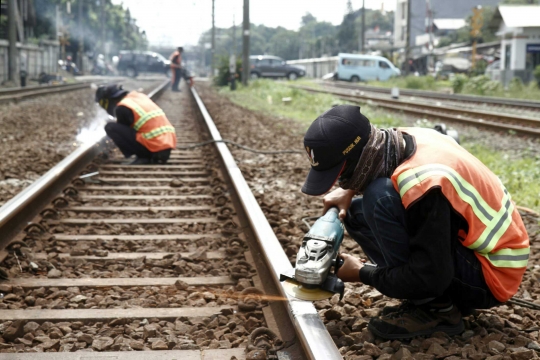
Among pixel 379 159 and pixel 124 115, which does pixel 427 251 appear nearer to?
pixel 379 159

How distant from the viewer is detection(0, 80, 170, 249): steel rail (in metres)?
4.41

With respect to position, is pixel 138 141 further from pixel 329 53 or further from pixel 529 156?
pixel 329 53

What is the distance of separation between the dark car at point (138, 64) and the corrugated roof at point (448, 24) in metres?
41.1

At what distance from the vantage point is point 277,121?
1394cm

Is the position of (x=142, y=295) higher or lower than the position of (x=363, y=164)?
lower

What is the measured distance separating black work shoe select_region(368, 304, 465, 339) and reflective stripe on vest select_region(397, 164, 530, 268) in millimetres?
329

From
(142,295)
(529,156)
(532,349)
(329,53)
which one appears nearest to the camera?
(532,349)

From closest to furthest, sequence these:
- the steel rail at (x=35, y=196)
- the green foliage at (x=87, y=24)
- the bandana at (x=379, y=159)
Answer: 1. the bandana at (x=379, y=159)
2. the steel rail at (x=35, y=196)
3. the green foliage at (x=87, y=24)

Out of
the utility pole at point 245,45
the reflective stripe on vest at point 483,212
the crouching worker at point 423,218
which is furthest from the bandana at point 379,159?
the utility pole at point 245,45

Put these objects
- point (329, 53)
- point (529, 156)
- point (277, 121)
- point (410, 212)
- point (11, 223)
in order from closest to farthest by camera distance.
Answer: point (410, 212) → point (11, 223) → point (529, 156) → point (277, 121) → point (329, 53)

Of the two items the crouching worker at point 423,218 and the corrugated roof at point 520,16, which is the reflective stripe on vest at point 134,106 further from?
the corrugated roof at point 520,16

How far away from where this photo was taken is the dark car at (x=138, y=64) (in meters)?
44.6

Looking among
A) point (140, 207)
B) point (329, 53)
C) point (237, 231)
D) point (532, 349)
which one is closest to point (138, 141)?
point (140, 207)

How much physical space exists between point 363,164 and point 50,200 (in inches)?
137
